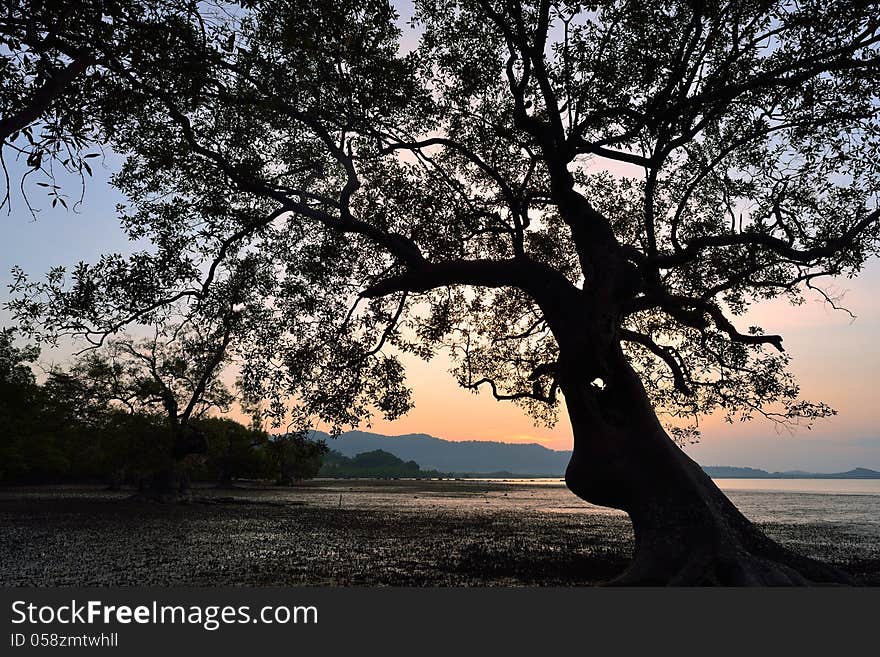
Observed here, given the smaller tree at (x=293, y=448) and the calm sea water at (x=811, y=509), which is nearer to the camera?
the smaller tree at (x=293, y=448)

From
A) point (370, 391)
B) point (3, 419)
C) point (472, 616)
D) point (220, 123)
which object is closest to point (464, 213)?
point (370, 391)

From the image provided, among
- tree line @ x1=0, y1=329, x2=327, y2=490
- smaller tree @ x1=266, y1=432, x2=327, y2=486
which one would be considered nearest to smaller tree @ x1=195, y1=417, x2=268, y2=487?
tree line @ x1=0, y1=329, x2=327, y2=490

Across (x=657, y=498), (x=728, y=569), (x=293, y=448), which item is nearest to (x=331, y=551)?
(x=293, y=448)

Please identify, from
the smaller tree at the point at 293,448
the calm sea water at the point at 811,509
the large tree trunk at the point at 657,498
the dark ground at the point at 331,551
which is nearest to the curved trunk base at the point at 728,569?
the large tree trunk at the point at 657,498

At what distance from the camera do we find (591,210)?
15.3 meters

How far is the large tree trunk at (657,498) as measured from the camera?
11.4m

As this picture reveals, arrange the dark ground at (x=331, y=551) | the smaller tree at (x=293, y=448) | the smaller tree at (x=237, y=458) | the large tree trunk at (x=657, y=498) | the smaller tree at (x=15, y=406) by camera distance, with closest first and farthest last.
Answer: the large tree trunk at (x=657, y=498) < the dark ground at (x=331, y=551) < the smaller tree at (x=293, y=448) < the smaller tree at (x=15, y=406) < the smaller tree at (x=237, y=458)

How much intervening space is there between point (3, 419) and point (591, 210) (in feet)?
222

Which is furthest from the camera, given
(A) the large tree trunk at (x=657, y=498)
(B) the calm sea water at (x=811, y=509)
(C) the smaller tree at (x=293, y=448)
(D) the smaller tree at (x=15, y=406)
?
(D) the smaller tree at (x=15, y=406)

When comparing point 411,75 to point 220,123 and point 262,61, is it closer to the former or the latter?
point 262,61

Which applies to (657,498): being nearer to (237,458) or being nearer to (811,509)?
(811,509)

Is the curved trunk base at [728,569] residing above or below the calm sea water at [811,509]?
above

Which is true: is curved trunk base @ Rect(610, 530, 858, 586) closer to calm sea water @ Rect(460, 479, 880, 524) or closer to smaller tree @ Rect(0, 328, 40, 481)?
calm sea water @ Rect(460, 479, 880, 524)

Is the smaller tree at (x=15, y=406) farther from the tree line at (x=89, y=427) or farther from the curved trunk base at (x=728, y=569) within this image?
the curved trunk base at (x=728, y=569)
